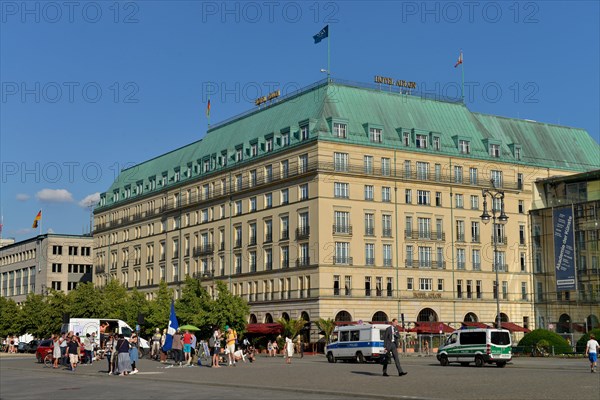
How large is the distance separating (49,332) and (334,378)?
234 ft

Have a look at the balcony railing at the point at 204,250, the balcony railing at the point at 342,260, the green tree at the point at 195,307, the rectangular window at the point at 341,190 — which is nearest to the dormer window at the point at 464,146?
the rectangular window at the point at 341,190

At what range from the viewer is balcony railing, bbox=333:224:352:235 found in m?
86.6

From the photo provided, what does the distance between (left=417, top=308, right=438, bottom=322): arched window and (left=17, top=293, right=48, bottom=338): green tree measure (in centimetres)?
4195

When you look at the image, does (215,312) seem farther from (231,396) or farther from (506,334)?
(231,396)

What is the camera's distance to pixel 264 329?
87375 mm

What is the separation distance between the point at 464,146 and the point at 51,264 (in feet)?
260

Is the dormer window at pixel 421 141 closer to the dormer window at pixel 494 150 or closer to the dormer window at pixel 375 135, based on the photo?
the dormer window at pixel 375 135

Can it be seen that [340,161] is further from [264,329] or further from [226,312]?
[226,312]

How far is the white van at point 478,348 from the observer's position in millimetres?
46219

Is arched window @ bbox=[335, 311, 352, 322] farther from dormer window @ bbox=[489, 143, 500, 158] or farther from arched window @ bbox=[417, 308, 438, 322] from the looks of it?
dormer window @ bbox=[489, 143, 500, 158]

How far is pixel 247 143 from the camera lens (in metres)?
99.6

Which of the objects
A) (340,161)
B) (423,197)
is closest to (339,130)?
(340,161)

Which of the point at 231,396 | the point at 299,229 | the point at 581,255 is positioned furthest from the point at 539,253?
the point at 231,396

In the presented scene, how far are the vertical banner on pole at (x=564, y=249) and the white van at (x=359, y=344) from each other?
4033cm
